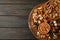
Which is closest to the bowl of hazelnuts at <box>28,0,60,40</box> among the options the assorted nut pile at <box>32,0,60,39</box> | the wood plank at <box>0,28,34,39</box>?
the assorted nut pile at <box>32,0,60,39</box>

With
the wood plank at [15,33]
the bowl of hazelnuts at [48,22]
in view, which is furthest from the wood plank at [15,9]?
the bowl of hazelnuts at [48,22]

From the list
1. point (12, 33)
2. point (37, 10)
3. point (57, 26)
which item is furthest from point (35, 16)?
point (12, 33)

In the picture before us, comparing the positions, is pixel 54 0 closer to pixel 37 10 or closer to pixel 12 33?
pixel 37 10

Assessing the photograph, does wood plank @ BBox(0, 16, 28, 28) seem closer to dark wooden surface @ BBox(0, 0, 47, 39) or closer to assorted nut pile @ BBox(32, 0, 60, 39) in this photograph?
dark wooden surface @ BBox(0, 0, 47, 39)

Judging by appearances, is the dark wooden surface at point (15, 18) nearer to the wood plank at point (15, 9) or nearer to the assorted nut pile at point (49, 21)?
the wood plank at point (15, 9)

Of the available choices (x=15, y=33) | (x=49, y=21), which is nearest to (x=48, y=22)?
(x=49, y=21)

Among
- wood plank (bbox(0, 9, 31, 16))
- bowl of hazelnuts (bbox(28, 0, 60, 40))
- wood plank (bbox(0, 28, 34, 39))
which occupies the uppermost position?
wood plank (bbox(0, 9, 31, 16))
